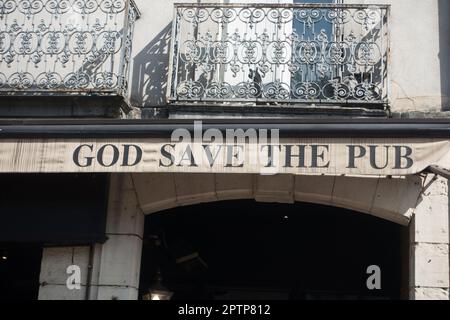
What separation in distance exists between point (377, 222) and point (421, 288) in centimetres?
194

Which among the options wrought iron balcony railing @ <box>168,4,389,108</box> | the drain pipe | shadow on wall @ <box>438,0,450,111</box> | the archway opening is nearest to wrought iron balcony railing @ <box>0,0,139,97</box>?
wrought iron balcony railing @ <box>168,4,389,108</box>

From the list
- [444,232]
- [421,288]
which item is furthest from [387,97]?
[421,288]

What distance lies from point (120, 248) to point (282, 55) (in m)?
2.77

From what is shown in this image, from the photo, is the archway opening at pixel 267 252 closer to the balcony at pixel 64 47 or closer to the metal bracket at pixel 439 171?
the balcony at pixel 64 47

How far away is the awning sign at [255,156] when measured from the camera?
6445 mm

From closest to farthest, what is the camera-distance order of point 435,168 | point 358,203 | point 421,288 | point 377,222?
1. point 435,168
2. point 421,288
3. point 358,203
4. point 377,222

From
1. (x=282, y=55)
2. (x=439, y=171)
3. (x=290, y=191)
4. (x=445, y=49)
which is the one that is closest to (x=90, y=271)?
(x=290, y=191)

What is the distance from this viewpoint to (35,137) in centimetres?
673

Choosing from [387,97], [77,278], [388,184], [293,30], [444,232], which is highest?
[293,30]

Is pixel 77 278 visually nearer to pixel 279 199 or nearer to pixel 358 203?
pixel 279 199

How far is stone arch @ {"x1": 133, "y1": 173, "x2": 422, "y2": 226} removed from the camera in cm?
728

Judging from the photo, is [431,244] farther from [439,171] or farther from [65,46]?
[65,46]

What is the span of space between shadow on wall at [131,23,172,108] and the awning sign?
5.03 feet

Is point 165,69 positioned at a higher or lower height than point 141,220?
higher
